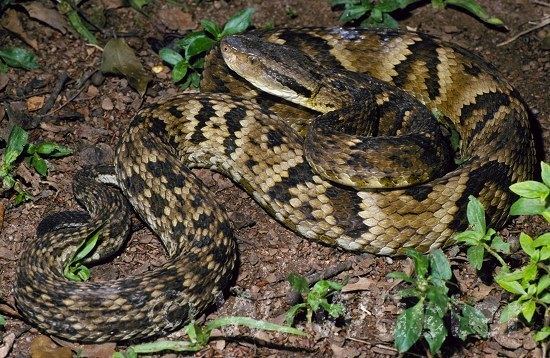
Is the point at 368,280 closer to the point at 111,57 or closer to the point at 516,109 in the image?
the point at 516,109

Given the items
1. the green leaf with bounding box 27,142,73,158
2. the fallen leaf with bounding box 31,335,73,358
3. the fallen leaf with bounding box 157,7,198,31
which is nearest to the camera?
the fallen leaf with bounding box 31,335,73,358

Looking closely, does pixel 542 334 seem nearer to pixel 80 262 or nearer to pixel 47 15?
pixel 80 262

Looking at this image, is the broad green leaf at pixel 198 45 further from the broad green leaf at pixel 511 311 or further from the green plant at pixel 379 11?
the broad green leaf at pixel 511 311

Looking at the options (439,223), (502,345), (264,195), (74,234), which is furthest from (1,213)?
(502,345)

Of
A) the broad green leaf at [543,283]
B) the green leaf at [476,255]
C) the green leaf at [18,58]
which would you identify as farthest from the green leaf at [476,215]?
the green leaf at [18,58]

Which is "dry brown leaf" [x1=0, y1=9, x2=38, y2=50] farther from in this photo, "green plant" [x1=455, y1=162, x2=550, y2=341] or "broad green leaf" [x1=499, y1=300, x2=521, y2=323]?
"broad green leaf" [x1=499, y1=300, x2=521, y2=323]

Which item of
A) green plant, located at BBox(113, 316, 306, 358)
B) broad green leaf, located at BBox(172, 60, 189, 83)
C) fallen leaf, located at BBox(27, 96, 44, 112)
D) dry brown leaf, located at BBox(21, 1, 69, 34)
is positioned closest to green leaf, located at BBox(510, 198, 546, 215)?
green plant, located at BBox(113, 316, 306, 358)
